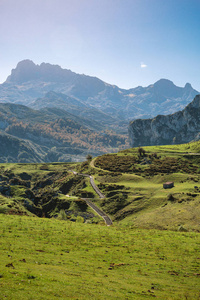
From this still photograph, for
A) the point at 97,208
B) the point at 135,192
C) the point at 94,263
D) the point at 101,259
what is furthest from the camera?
the point at 135,192

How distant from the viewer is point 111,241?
120 feet

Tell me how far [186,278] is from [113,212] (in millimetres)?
66750

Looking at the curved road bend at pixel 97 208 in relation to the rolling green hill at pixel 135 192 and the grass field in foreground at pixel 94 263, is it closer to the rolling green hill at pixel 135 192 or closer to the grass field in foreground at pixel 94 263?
the rolling green hill at pixel 135 192

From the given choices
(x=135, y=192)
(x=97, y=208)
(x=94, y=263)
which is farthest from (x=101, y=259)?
(x=135, y=192)

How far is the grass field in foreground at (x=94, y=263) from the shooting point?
1788cm

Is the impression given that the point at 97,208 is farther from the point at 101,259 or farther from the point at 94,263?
the point at 94,263

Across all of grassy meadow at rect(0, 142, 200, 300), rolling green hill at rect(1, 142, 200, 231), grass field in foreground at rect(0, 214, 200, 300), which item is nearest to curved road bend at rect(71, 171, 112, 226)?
rolling green hill at rect(1, 142, 200, 231)

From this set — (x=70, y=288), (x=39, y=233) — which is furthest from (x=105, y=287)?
(x=39, y=233)

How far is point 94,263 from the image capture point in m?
26.6

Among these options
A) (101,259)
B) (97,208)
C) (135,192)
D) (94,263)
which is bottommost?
(97,208)

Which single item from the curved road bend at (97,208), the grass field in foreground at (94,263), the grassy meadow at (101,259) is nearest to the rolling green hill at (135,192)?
the grassy meadow at (101,259)

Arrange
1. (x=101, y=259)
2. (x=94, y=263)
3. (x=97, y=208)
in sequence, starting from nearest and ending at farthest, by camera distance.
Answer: (x=94, y=263)
(x=101, y=259)
(x=97, y=208)

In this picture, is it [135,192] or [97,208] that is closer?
[97,208]

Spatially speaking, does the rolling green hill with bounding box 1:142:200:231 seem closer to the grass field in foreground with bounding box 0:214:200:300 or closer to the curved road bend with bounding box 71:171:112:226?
the curved road bend with bounding box 71:171:112:226
